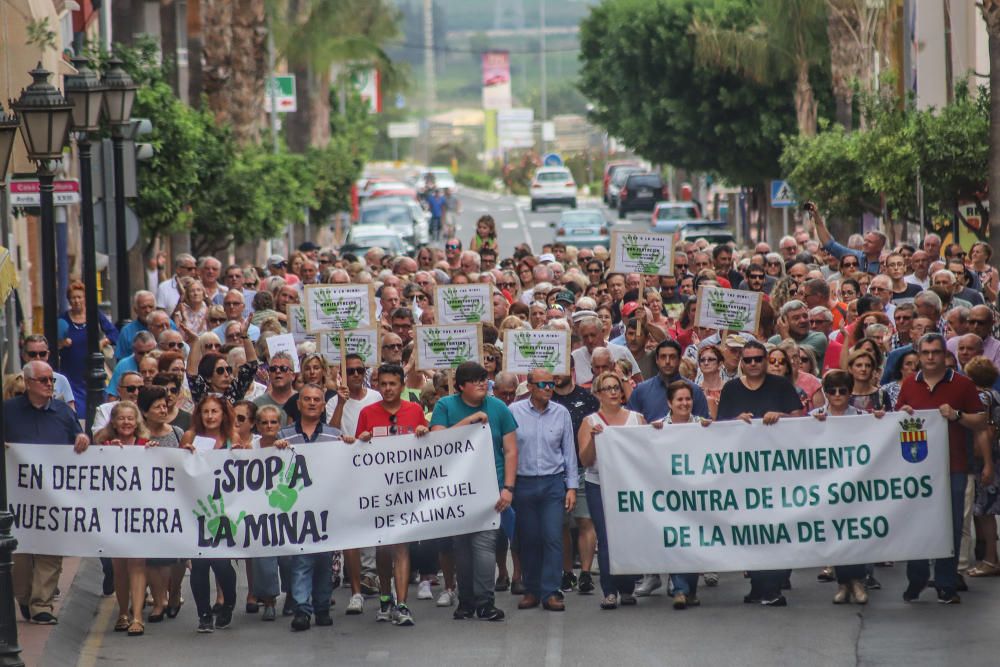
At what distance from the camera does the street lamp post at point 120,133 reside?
60.6 feet

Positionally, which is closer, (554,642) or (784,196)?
(554,642)

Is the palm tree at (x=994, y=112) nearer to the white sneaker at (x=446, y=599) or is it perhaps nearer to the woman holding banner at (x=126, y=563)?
the white sneaker at (x=446, y=599)

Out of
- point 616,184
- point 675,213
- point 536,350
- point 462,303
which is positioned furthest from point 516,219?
point 536,350

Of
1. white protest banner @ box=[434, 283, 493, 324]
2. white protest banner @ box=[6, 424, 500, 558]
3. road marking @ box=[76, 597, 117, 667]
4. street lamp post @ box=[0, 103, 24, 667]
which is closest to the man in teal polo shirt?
white protest banner @ box=[6, 424, 500, 558]

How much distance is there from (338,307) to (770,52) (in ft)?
96.0

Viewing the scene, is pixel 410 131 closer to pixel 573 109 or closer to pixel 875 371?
pixel 573 109

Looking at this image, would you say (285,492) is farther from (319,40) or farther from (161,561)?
(319,40)

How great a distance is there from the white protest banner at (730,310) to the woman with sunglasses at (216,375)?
3.72 metres

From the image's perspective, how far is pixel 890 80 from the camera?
32.6m

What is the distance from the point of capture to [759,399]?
41.4 feet

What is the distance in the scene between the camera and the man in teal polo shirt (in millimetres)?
12211

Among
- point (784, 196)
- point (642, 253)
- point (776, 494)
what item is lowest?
point (776, 494)

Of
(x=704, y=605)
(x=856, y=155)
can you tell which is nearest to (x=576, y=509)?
(x=704, y=605)

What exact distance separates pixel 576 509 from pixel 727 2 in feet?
119
